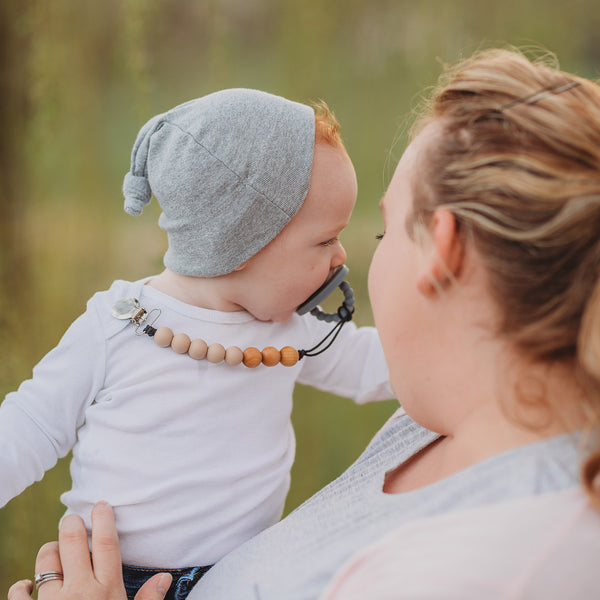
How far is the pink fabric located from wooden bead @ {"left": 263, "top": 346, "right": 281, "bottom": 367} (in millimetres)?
509

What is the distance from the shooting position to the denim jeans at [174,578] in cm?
98

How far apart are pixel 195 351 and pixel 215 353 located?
0.11 ft

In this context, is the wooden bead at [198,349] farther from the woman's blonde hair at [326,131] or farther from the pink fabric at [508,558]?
the pink fabric at [508,558]

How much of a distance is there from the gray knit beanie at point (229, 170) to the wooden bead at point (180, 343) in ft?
0.37

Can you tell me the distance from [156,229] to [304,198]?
734 millimetres

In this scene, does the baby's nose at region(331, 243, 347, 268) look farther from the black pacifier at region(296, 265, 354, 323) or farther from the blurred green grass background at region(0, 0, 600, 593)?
the blurred green grass background at region(0, 0, 600, 593)

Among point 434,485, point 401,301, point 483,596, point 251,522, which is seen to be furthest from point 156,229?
point 483,596

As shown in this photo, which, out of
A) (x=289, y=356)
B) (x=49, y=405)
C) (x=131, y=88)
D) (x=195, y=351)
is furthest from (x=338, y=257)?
(x=131, y=88)

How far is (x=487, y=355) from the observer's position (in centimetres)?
68

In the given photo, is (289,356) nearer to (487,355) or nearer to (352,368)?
(352,368)

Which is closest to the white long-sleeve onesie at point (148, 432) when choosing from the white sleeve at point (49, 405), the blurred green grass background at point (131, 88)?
the white sleeve at point (49, 405)

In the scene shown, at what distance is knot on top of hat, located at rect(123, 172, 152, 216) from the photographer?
40.9 inches

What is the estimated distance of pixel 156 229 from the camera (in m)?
1.62

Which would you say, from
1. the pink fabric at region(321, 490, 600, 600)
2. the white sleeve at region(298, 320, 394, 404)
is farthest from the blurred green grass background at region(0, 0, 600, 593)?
the pink fabric at region(321, 490, 600, 600)
